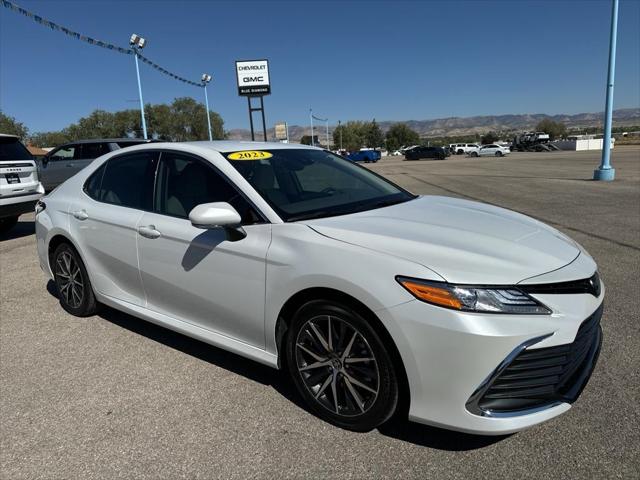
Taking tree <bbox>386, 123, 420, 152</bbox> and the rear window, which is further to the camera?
tree <bbox>386, 123, 420, 152</bbox>

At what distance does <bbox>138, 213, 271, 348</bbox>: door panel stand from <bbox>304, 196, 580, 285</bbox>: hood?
1.51ft

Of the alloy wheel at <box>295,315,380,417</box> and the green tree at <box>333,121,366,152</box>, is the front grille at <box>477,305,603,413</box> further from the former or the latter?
the green tree at <box>333,121,366,152</box>

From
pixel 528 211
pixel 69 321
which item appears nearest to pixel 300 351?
pixel 69 321

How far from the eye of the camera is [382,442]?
2510 mm

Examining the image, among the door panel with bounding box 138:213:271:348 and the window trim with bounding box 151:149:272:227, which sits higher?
the window trim with bounding box 151:149:272:227

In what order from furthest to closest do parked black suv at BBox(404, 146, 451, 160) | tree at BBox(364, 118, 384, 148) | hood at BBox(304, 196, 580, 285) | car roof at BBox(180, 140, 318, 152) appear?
1. tree at BBox(364, 118, 384, 148)
2. parked black suv at BBox(404, 146, 451, 160)
3. car roof at BBox(180, 140, 318, 152)
4. hood at BBox(304, 196, 580, 285)

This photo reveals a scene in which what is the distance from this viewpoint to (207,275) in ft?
9.96

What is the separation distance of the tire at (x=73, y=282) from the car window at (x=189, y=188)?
1295 millimetres

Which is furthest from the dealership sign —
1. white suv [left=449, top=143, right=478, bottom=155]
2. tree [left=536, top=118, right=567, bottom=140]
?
tree [left=536, top=118, right=567, bottom=140]

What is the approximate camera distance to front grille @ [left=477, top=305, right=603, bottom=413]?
2131 millimetres

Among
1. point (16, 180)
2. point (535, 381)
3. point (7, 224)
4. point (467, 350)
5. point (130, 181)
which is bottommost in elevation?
point (7, 224)

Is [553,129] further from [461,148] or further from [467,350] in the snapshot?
[467,350]

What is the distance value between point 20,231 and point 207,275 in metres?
8.60

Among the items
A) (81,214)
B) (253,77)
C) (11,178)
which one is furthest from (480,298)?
(253,77)
